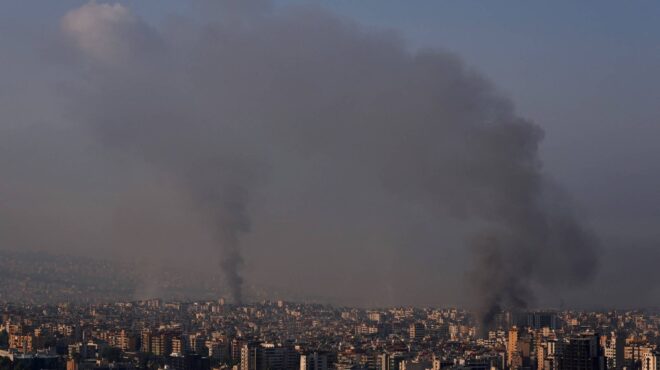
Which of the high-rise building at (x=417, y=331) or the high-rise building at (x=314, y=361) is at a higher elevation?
the high-rise building at (x=417, y=331)

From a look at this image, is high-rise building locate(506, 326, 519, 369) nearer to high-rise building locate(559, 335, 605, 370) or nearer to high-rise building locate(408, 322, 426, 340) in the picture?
high-rise building locate(559, 335, 605, 370)

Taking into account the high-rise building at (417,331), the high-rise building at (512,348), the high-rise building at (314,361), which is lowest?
the high-rise building at (314,361)

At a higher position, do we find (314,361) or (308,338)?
(308,338)

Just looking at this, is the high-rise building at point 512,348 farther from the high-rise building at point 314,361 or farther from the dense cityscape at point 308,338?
the high-rise building at point 314,361

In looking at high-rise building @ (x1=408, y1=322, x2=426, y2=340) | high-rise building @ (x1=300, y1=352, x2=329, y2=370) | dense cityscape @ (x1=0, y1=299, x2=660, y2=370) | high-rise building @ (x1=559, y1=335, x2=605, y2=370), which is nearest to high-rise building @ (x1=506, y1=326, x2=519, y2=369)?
dense cityscape @ (x1=0, y1=299, x2=660, y2=370)

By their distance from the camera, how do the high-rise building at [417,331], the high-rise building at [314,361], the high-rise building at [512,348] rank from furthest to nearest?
1. the high-rise building at [417,331]
2. the high-rise building at [512,348]
3. the high-rise building at [314,361]

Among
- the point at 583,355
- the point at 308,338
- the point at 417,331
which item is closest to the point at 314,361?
the point at 583,355

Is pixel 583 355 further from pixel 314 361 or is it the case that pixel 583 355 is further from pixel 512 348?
pixel 314 361

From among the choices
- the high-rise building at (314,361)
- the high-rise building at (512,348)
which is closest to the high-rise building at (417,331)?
the high-rise building at (512,348)

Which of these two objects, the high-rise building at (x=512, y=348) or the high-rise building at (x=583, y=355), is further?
the high-rise building at (x=512, y=348)
